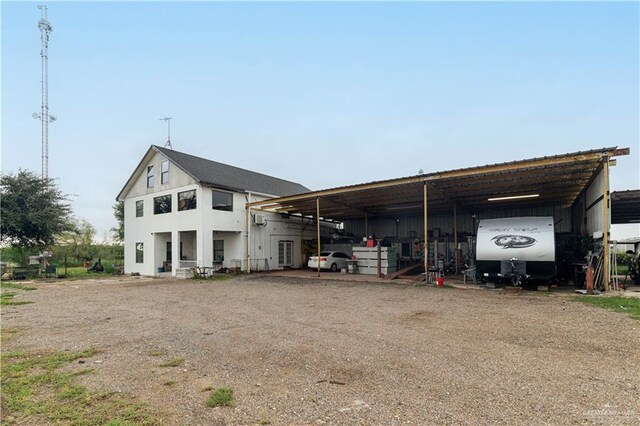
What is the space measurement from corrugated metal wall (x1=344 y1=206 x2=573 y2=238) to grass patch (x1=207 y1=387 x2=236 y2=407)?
21452 mm

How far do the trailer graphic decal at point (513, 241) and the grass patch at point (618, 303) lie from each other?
111 inches

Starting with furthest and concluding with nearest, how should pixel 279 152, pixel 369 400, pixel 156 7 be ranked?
pixel 279 152 < pixel 156 7 < pixel 369 400

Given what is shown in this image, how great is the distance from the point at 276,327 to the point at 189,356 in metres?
2.18

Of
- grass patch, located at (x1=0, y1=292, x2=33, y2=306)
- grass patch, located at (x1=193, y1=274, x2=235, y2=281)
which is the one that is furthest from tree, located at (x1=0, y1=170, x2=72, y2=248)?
grass patch, located at (x1=193, y1=274, x2=235, y2=281)

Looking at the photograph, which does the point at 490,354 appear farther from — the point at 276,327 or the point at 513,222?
the point at 513,222

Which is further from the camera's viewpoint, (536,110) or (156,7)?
(536,110)

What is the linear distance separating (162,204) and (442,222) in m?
20.0

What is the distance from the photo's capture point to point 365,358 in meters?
4.87

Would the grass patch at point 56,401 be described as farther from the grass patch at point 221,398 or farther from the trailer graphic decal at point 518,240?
the trailer graphic decal at point 518,240

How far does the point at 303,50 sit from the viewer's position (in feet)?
54.6

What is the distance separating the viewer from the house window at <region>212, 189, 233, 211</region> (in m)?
19.9

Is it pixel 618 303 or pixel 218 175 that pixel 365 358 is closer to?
pixel 618 303

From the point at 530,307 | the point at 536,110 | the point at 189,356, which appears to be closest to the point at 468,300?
the point at 530,307

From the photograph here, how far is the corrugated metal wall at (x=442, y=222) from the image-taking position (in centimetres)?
2005
